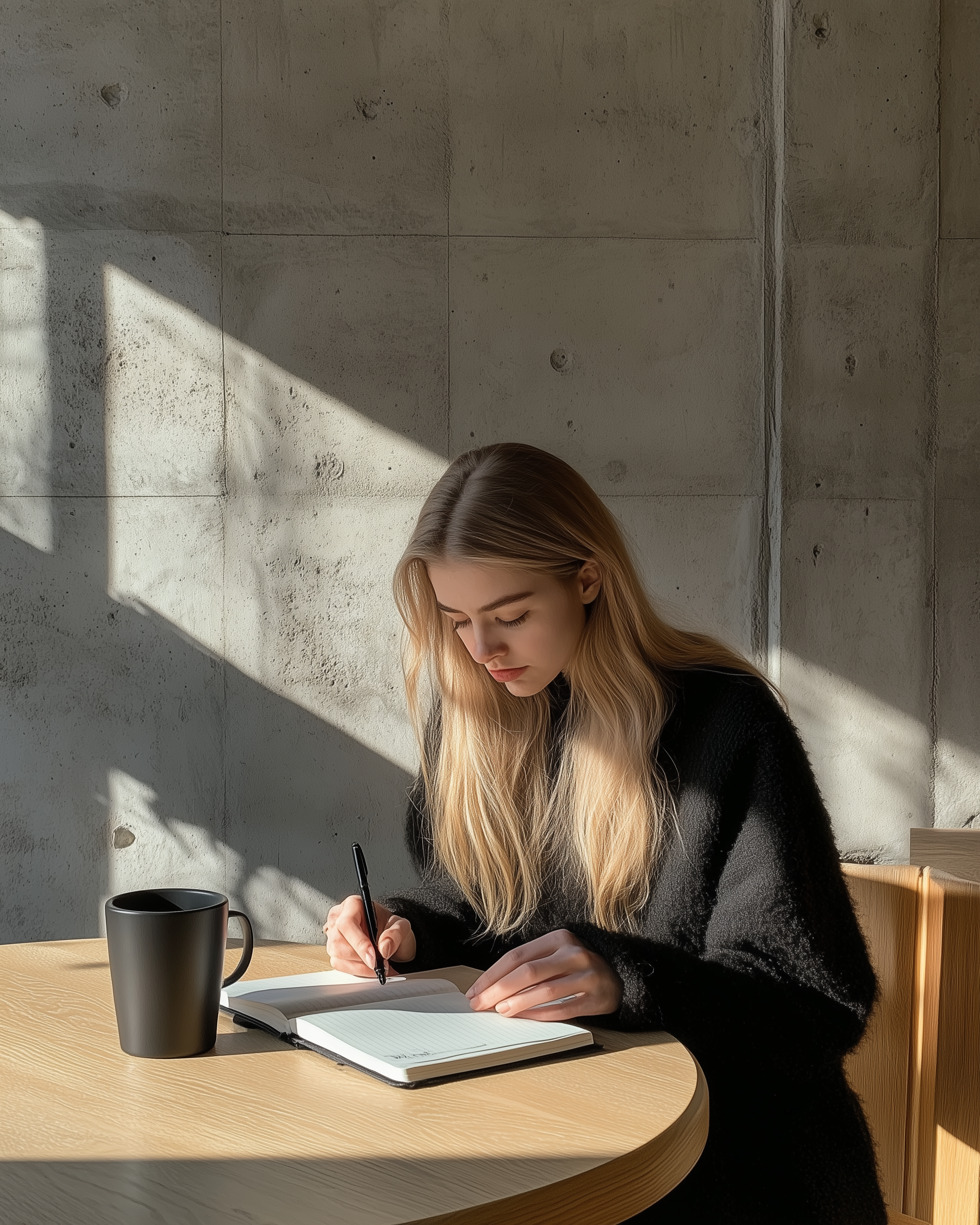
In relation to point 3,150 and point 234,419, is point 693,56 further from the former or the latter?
point 3,150

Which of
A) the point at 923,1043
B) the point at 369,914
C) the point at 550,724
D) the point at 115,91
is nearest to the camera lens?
the point at 369,914

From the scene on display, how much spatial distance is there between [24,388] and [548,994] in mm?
2432

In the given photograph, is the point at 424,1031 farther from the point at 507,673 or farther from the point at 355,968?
the point at 507,673

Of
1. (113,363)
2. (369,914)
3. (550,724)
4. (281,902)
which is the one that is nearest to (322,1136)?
(369,914)

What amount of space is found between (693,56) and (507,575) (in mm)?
2019

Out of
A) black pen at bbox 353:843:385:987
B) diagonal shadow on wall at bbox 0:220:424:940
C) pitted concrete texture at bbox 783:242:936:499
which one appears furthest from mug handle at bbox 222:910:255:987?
pitted concrete texture at bbox 783:242:936:499

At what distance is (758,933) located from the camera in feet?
4.54

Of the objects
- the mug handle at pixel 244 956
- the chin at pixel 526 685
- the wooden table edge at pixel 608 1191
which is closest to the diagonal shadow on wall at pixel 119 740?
the chin at pixel 526 685

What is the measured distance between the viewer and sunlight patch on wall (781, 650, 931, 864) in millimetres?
3037

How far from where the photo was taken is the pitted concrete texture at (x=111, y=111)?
2973 mm

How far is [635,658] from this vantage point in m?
1.75

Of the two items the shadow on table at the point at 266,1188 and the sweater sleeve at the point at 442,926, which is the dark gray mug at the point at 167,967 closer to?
the shadow on table at the point at 266,1188

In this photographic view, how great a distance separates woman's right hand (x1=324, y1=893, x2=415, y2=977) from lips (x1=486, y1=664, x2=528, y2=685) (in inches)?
16.3

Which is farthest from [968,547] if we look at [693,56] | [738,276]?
[693,56]
